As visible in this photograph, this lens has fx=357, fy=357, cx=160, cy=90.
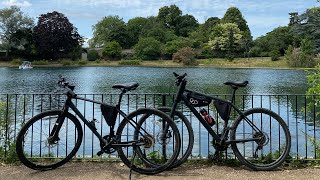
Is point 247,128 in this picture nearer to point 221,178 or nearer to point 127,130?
point 221,178

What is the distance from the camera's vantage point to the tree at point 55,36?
73250mm

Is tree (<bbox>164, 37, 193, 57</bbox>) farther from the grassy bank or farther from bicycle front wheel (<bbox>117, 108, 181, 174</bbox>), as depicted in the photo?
bicycle front wheel (<bbox>117, 108, 181, 174</bbox>)

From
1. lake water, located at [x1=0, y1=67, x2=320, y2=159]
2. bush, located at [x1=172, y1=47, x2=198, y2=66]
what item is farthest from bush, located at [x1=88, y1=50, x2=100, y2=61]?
lake water, located at [x1=0, y1=67, x2=320, y2=159]

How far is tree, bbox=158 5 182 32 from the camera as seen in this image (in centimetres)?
9544

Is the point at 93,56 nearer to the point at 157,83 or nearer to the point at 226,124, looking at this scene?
the point at 157,83

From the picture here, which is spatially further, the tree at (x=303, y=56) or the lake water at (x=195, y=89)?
the tree at (x=303, y=56)

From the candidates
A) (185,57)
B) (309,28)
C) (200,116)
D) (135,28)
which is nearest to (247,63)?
(185,57)

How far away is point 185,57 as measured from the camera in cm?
6669

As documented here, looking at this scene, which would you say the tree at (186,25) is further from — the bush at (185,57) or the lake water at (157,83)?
the lake water at (157,83)

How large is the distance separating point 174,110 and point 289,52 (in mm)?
58337

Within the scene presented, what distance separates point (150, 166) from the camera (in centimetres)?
433

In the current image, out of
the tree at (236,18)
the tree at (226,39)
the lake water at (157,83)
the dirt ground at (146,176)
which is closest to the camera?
the dirt ground at (146,176)

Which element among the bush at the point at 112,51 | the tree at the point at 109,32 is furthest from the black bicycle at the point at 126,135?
the tree at the point at 109,32

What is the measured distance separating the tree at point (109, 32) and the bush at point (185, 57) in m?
19.9
